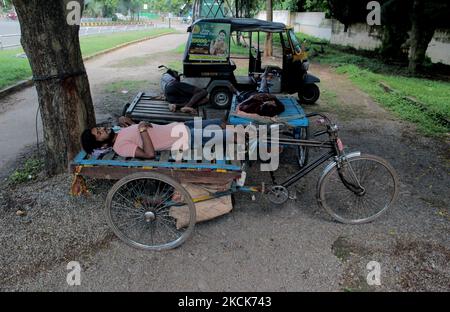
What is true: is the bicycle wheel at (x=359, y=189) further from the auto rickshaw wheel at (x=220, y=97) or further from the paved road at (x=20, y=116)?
the paved road at (x=20, y=116)

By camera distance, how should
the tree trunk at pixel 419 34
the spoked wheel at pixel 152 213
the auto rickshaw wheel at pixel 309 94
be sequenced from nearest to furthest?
the spoked wheel at pixel 152 213 → the auto rickshaw wheel at pixel 309 94 → the tree trunk at pixel 419 34

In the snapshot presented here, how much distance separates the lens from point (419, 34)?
42.1 ft

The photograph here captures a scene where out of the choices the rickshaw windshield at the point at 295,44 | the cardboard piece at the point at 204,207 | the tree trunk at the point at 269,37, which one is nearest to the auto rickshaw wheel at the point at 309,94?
the rickshaw windshield at the point at 295,44

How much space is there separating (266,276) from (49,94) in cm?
323

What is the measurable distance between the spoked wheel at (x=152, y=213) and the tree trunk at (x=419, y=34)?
12.4m

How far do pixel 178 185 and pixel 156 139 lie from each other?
728 millimetres

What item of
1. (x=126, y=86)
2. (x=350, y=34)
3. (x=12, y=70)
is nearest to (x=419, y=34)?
(x=350, y=34)

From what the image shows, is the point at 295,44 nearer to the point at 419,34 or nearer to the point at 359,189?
the point at 359,189

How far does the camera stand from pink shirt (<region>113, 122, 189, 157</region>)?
350 centimetres

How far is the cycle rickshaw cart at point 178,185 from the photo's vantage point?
330cm

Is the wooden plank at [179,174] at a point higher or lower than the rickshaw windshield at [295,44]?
lower

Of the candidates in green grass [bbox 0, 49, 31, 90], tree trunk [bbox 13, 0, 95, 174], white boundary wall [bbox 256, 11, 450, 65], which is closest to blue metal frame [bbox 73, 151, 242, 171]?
tree trunk [bbox 13, 0, 95, 174]
